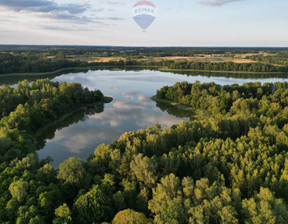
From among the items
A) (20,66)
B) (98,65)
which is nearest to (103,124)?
(20,66)

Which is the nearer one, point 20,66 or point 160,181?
point 160,181

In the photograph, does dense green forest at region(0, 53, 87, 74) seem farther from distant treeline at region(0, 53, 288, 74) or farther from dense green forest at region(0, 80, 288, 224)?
dense green forest at region(0, 80, 288, 224)

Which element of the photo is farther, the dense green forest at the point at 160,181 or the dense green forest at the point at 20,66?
the dense green forest at the point at 20,66

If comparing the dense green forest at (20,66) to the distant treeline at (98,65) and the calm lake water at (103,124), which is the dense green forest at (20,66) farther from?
the calm lake water at (103,124)

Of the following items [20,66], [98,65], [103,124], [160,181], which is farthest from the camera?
[98,65]

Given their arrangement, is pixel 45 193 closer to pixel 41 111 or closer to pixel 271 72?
pixel 41 111

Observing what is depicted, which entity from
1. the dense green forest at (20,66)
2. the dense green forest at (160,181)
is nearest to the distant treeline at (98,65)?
the dense green forest at (20,66)

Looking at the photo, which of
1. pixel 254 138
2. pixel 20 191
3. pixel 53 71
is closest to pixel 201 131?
pixel 254 138

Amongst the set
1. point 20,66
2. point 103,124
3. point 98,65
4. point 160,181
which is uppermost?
point 20,66

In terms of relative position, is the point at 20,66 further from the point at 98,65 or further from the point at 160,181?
the point at 160,181
